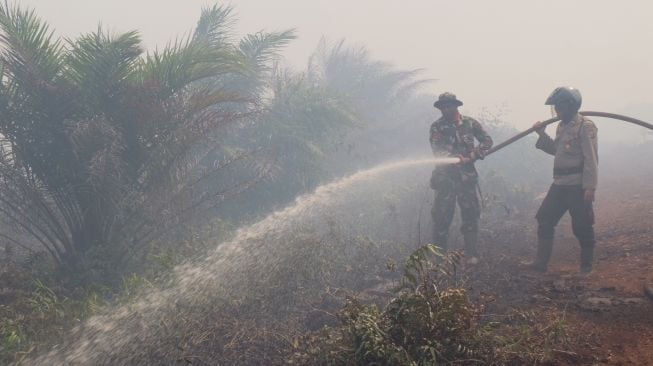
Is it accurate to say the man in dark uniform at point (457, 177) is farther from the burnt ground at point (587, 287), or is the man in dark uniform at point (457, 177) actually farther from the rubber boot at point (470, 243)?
the burnt ground at point (587, 287)

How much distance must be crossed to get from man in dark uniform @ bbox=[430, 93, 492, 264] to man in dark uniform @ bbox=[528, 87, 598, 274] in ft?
2.87

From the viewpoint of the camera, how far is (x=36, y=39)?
5.29 metres

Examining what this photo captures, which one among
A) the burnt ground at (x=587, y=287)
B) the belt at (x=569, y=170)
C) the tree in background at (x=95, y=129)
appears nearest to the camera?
the burnt ground at (x=587, y=287)

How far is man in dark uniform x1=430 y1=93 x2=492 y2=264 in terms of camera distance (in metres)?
5.85

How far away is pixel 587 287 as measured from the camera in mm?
4086

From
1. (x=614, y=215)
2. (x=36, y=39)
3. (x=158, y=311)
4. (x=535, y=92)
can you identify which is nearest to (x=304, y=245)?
(x=158, y=311)

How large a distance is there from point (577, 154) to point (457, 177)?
1439mm

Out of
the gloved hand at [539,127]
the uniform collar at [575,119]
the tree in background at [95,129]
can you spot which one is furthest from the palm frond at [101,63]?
the uniform collar at [575,119]

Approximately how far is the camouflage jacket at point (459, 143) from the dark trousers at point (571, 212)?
105cm

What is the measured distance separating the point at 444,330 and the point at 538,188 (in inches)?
395

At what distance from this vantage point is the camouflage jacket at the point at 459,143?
231 inches

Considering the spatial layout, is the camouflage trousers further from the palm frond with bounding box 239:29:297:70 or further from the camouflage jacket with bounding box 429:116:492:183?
the palm frond with bounding box 239:29:297:70

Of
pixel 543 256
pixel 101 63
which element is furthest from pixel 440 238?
pixel 101 63

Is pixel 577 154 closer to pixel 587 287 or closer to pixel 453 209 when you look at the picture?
pixel 587 287
